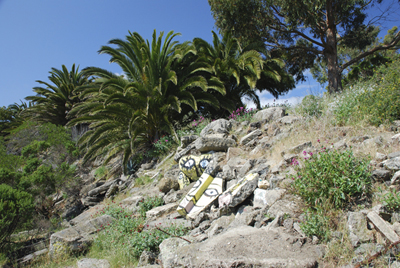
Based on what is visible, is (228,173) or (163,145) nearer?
(228,173)

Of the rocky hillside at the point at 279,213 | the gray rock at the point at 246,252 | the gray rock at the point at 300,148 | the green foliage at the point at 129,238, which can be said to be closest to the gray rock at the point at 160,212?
the rocky hillside at the point at 279,213

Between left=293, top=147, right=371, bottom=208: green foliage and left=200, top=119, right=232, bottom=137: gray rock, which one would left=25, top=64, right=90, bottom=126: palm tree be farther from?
left=293, top=147, right=371, bottom=208: green foliage

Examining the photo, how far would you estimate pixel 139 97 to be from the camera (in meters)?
10.3

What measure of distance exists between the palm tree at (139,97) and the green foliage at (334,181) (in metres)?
6.93

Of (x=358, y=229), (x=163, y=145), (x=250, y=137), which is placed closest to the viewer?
(x=358, y=229)

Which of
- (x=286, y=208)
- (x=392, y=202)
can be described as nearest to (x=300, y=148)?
(x=286, y=208)

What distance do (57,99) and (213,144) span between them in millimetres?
16855

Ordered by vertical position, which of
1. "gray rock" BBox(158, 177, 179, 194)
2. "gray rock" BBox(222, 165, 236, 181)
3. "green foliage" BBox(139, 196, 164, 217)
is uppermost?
"gray rock" BBox(158, 177, 179, 194)

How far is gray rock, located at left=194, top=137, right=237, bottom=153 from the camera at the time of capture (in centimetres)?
702

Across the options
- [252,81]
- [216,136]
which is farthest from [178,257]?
[252,81]

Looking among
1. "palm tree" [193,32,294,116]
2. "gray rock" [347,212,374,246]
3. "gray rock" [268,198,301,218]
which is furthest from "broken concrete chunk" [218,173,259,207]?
"palm tree" [193,32,294,116]

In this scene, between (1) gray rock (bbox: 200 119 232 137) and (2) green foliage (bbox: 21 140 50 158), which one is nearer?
(1) gray rock (bbox: 200 119 232 137)

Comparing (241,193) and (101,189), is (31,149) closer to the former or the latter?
(101,189)

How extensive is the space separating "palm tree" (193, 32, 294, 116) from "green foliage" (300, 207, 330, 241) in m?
7.86
